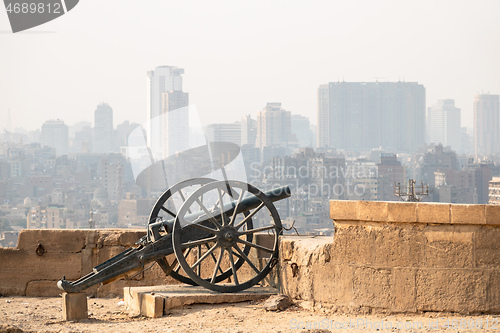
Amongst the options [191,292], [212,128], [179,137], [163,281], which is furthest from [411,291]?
[212,128]

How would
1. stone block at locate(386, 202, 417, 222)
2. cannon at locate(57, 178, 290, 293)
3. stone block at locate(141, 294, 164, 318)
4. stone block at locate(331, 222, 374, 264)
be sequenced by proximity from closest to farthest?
1. stone block at locate(386, 202, 417, 222)
2. stone block at locate(331, 222, 374, 264)
3. stone block at locate(141, 294, 164, 318)
4. cannon at locate(57, 178, 290, 293)

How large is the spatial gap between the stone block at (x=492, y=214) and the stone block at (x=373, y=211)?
900 mm

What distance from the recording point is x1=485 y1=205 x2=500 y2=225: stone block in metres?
6.33

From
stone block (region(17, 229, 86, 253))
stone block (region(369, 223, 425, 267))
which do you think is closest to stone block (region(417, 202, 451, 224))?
stone block (region(369, 223, 425, 267))

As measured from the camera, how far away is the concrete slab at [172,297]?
23.6 feet

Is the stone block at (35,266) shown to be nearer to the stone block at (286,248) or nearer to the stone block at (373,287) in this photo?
the stone block at (286,248)

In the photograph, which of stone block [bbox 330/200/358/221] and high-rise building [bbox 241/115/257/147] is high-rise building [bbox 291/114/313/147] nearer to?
high-rise building [bbox 241/115/257/147]

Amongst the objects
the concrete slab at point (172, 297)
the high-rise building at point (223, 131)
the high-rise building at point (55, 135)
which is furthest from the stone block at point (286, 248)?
the high-rise building at point (55, 135)

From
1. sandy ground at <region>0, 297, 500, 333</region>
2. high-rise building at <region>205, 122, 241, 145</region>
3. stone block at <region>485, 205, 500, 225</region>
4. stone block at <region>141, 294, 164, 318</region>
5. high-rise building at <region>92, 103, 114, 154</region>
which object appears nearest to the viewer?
sandy ground at <region>0, 297, 500, 333</region>

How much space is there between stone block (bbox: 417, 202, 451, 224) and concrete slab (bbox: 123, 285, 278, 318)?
195 cm

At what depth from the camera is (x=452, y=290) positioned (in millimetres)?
6449

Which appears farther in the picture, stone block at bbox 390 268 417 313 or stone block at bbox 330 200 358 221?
stone block at bbox 330 200 358 221

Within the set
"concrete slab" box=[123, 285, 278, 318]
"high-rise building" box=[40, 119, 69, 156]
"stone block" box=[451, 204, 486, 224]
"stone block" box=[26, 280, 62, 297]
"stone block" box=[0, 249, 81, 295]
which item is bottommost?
"stone block" box=[26, 280, 62, 297]

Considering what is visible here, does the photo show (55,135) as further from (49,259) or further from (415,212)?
(415,212)
